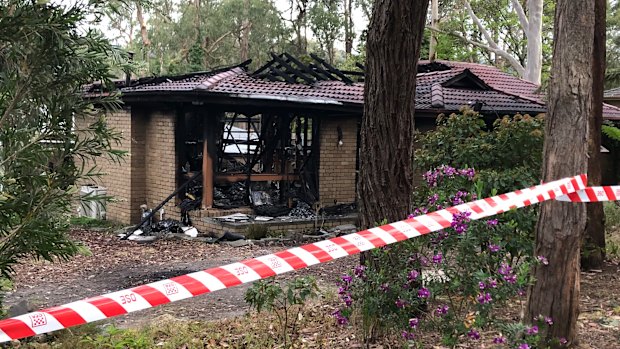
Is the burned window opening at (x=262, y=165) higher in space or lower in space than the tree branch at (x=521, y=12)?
lower

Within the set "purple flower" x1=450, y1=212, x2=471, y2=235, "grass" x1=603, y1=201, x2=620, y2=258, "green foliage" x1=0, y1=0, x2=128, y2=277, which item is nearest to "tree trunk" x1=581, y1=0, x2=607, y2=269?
"grass" x1=603, y1=201, x2=620, y2=258

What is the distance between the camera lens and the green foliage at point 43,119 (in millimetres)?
4262

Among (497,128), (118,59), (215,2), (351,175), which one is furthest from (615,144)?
(215,2)

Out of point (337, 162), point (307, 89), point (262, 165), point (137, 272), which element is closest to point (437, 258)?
point (137, 272)

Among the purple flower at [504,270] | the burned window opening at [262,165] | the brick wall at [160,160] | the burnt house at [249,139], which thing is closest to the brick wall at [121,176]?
the burnt house at [249,139]

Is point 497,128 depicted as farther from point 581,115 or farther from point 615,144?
point 615,144

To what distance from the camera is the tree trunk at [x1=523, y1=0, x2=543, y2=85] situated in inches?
958

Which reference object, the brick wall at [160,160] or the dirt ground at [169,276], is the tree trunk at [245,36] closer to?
the brick wall at [160,160]

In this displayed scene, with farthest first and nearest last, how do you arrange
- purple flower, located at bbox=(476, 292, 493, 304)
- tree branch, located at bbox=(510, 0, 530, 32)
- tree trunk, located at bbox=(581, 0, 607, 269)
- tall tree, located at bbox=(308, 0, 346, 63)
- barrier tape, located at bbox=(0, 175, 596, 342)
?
tall tree, located at bbox=(308, 0, 346, 63)
tree branch, located at bbox=(510, 0, 530, 32)
tree trunk, located at bbox=(581, 0, 607, 269)
purple flower, located at bbox=(476, 292, 493, 304)
barrier tape, located at bbox=(0, 175, 596, 342)

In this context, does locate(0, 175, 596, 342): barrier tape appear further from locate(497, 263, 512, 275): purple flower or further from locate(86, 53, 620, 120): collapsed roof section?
locate(86, 53, 620, 120): collapsed roof section

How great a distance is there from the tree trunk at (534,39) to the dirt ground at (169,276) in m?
17.2

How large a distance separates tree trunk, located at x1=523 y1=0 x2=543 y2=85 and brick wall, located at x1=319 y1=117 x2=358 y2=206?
1289 cm

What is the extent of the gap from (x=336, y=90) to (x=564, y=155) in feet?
32.4

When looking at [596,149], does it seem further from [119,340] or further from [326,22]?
[326,22]
